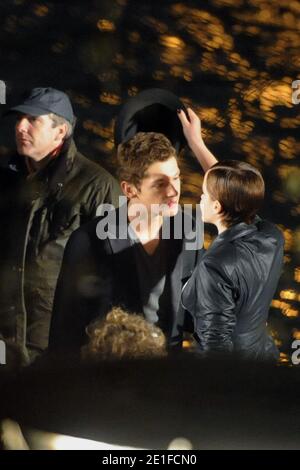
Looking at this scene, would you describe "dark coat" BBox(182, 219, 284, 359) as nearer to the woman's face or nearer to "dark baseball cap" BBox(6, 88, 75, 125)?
the woman's face

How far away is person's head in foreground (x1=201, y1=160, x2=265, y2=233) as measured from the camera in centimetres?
509

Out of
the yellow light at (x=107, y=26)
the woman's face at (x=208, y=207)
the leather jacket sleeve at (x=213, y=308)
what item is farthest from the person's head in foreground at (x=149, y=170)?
the yellow light at (x=107, y=26)

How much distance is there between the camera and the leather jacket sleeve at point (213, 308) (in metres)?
5.00

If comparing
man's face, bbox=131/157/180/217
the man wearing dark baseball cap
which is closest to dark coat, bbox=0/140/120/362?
the man wearing dark baseball cap

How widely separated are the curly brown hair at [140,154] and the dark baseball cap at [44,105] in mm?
284

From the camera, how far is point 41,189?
515 cm

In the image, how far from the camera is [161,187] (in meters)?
5.11

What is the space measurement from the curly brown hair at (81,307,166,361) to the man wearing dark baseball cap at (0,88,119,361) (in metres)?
0.21

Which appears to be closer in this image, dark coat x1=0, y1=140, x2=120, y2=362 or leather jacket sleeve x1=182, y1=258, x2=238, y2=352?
leather jacket sleeve x1=182, y1=258, x2=238, y2=352

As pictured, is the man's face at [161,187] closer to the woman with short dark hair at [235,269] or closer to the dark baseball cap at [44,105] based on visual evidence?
the woman with short dark hair at [235,269]
